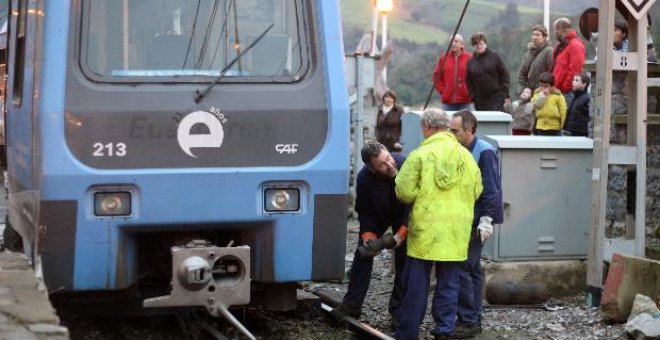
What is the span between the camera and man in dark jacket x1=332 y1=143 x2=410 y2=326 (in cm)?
814

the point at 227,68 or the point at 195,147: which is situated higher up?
the point at 227,68

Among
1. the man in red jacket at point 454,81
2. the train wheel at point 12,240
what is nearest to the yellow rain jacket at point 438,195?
the train wheel at point 12,240

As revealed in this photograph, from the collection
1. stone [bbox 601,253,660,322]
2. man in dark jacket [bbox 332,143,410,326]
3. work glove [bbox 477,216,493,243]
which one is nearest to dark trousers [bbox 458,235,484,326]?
work glove [bbox 477,216,493,243]

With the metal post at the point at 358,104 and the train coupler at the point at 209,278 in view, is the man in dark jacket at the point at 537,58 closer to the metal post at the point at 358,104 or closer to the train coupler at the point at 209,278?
the metal post at the point at 358,104

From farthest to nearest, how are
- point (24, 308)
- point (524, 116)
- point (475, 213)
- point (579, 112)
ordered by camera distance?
point (524, 116)
point (579, 112)
point (475, 213)
point (24, 308)

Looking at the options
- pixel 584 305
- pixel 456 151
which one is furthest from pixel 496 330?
pixel 456 151

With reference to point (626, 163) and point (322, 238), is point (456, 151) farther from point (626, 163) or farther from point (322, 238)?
point (626, 163)

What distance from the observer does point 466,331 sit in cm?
833

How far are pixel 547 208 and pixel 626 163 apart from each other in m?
0.90

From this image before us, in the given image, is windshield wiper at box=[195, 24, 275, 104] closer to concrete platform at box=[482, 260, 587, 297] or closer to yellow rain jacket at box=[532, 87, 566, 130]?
concrete platform at box=[482, 260, 587, 297]

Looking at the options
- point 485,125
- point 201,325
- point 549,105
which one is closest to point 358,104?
point 549,105

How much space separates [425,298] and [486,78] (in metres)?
6.08

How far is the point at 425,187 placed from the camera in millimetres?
7590

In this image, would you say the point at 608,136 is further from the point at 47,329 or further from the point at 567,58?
the point at 47,329
